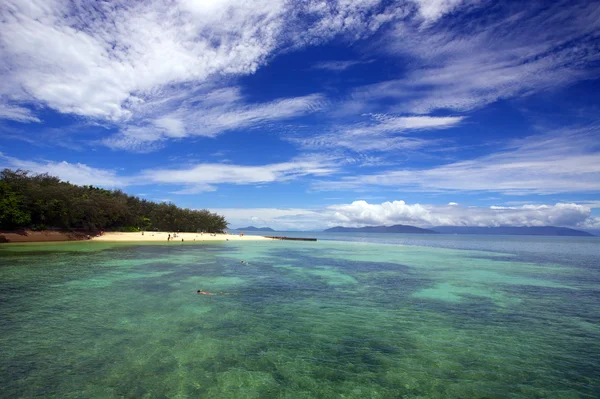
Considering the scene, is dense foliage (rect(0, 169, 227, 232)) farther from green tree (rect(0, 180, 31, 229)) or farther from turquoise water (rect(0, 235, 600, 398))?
turquoise water (rect(0, 235, 600, 398))

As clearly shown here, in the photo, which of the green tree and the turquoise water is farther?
the green tree

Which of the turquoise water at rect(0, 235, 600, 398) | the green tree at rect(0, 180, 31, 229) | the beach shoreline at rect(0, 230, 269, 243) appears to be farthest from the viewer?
the beach shoreline at rect(0, 230, 269, 243)

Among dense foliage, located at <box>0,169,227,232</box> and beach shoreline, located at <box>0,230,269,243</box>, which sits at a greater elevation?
dense foliage, located at <box>0,169,227,232</box>

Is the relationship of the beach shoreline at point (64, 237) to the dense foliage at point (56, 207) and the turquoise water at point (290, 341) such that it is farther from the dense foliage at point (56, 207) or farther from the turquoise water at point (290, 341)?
the turquoise water at point (290, 341)

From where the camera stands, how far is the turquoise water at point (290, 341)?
10.2 m

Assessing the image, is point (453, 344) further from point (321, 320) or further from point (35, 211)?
point (35, 211)

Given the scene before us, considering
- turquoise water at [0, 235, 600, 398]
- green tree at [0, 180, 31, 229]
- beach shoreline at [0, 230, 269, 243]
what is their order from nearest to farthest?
turquoise water at [0, 235, 600, 398] < green tree at [0, 180, 31, 229] < beach shoreline at [0, 230, 269, 243]

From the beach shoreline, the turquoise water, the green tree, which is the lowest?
the turquoise water

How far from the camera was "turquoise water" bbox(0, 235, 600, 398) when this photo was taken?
400 inches

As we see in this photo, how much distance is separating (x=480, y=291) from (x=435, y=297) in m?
6.10

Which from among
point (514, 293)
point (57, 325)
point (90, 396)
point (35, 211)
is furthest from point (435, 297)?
point (35, 211)

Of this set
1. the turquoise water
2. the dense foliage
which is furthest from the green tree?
the turquoise water

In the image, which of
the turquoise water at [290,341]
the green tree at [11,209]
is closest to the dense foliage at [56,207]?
the green tree at [11,209]

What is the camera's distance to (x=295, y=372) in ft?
36.5
